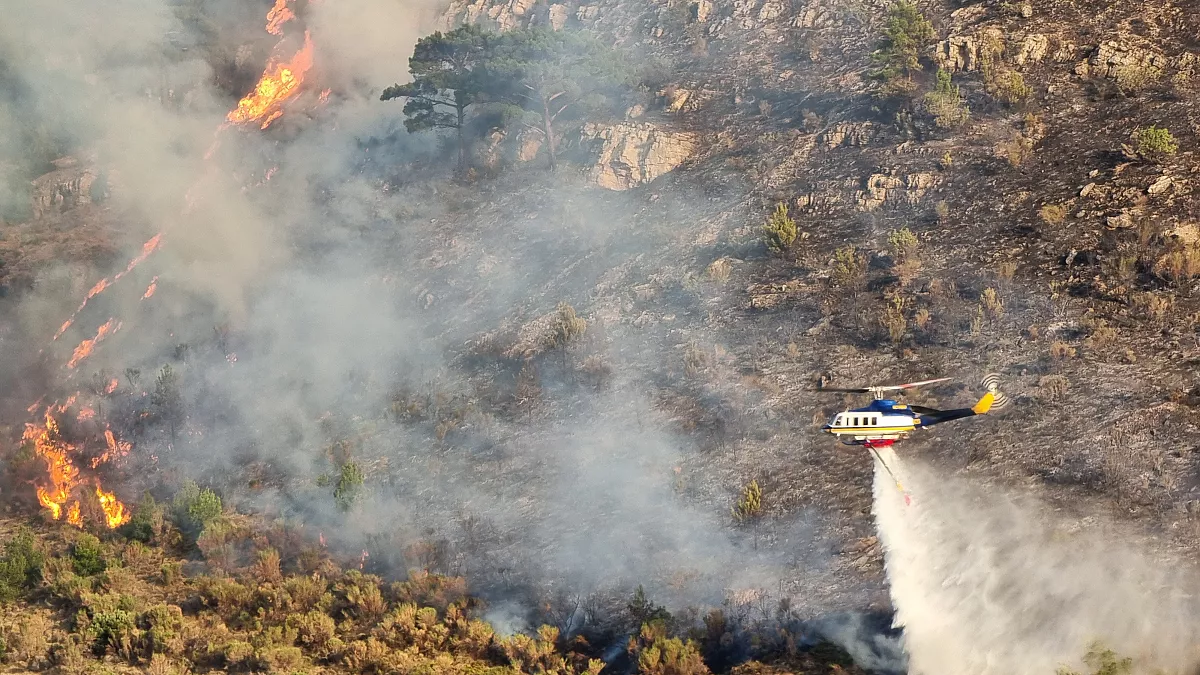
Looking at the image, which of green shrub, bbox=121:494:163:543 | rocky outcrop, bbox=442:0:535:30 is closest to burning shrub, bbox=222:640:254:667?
green shrub, bbox=121:494:163:543

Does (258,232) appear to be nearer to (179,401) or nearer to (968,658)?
(179,401)

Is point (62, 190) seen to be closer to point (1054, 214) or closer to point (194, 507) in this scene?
point (194, 507)

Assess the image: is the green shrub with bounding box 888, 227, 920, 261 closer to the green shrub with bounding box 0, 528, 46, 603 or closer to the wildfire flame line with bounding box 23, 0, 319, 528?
the wildfire flame line with bounding box 23, 0, 319, 528

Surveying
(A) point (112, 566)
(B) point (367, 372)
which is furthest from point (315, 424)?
(A) point (112, 566)

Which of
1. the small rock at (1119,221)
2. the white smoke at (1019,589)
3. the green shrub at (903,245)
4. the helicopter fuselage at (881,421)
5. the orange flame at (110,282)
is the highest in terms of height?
the orange flame at (110,282)

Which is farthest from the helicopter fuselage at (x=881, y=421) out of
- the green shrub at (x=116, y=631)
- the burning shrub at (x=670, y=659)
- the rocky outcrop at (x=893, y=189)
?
the green shrub at (x=116, y=631)

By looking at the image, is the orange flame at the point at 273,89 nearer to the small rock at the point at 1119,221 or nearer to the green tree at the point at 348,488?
the green tree at the point at 348,488

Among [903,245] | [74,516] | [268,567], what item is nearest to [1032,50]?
[903,245]
